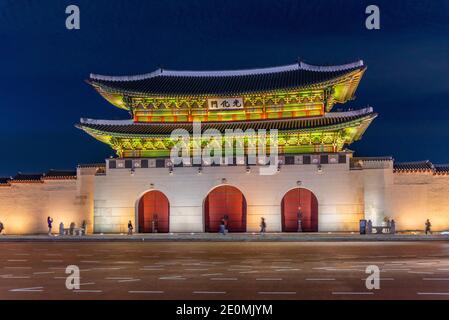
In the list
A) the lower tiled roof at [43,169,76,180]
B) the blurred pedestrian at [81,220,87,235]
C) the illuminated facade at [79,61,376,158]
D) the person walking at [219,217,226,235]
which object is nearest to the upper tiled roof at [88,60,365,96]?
the illuminated facade at [79,61,376,158]

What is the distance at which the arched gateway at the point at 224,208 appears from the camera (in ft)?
124

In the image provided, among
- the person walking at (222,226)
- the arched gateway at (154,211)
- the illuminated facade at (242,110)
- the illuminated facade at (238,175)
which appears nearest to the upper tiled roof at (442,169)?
the illuminated facade at (238,175)

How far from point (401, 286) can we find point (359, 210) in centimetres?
2268

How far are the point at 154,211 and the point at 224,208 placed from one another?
4992mm

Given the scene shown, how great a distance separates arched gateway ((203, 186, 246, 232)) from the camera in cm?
3769

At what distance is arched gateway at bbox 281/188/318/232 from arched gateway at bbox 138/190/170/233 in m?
8.18

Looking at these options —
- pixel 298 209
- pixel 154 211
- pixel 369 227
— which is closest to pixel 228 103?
pixel 298 209

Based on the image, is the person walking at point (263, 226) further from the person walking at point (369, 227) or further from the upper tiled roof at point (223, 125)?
the person walking at point (369, 227)

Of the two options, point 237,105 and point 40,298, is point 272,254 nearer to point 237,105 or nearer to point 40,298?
point 40,298

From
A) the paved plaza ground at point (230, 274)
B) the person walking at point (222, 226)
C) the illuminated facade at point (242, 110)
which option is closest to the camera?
the paved plaza ground at point (230, 274)

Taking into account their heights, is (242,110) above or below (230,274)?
above

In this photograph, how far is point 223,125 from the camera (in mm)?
37531

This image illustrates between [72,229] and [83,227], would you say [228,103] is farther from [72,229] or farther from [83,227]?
[72,229]

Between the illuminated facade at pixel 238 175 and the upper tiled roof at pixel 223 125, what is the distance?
7cm
